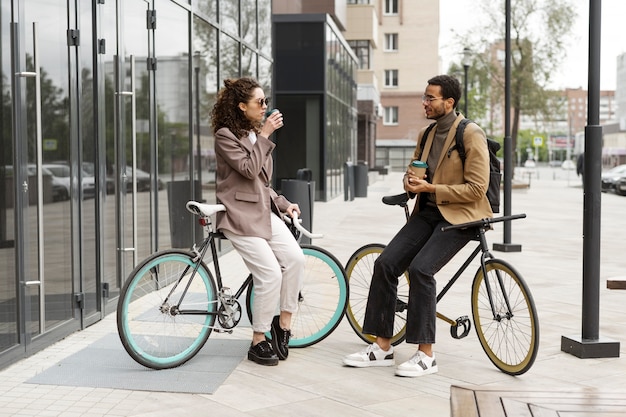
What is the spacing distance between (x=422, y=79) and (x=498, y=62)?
25492 mm

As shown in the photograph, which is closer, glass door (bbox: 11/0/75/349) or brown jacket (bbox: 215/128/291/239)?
brown jacket (bbox: 215/128/291/239)

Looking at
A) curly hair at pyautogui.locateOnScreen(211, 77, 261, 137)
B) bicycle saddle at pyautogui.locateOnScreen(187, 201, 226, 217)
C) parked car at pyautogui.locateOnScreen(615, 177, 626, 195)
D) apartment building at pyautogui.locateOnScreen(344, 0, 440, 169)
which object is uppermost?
apartment building at pyautogui.locateOnScreen(344, 0, 440, 169)

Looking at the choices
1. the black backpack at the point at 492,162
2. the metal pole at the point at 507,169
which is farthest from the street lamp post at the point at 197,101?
the black backpack at the point at 492,162

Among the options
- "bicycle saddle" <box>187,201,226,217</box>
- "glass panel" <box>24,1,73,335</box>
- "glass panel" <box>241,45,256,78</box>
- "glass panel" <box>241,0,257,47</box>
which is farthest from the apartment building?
"bicycle saddle" <box>187,201,226,217</box>

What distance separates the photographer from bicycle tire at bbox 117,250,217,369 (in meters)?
5.79

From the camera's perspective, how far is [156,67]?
10.1 m

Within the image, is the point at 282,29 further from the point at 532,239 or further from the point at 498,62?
the point at 498,62

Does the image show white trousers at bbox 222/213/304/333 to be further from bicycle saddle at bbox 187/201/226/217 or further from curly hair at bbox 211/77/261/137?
curly hair at bbox 211/77/261/137

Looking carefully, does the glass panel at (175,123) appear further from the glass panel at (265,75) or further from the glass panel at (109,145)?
the glass panel at (265,75)

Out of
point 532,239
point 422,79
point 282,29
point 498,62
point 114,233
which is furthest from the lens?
point 422,79

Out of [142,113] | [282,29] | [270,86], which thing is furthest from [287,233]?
A: [282,29]

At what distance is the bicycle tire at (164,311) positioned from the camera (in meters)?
5.79

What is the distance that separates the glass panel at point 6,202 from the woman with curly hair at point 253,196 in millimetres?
1314

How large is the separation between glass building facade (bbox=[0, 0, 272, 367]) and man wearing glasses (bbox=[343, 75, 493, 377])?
7.48 ft
